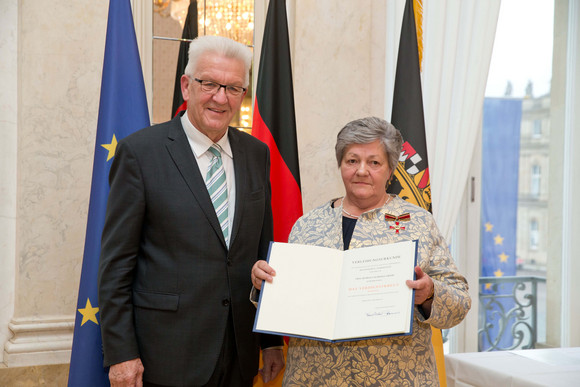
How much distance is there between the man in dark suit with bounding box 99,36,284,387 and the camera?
1877 mm

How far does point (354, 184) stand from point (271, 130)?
38.3 inches

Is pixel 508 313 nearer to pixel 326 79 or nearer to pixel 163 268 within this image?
pixel 326 79

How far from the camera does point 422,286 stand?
173 centimetres

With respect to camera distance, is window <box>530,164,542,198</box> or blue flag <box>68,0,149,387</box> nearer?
blue flag <box>68,0,149,387</box>

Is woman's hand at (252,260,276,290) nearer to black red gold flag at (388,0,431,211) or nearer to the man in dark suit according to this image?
the man in dark suit

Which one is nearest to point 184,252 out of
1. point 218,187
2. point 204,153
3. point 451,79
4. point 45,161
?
point 218,187

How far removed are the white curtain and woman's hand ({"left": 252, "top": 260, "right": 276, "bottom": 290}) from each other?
1899 millimetres

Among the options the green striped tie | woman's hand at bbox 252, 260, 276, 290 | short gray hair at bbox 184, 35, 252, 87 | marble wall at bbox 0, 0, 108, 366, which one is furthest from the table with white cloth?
marble wall at bbox 0, 0, 108, 366

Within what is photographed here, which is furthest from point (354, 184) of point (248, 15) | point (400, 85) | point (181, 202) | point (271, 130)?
point (248, 15)

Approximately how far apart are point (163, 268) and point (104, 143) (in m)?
0.90

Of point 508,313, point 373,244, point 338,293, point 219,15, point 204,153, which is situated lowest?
point 508,313

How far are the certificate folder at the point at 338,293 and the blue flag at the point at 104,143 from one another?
1.01 meters

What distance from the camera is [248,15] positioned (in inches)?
136

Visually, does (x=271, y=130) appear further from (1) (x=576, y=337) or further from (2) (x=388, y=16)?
(1) (x=576, y=337)
